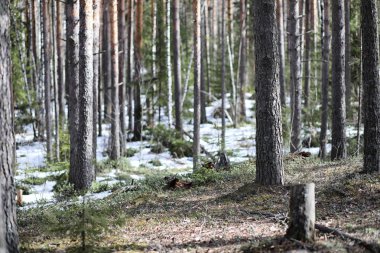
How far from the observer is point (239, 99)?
29.0 m

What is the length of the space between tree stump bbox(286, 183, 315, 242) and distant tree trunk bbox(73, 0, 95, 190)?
7.20m

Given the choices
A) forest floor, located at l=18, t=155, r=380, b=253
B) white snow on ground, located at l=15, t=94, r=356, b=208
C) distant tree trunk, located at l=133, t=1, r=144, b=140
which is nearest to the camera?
forest floor, located at l=18, t=155, r=380, b=253

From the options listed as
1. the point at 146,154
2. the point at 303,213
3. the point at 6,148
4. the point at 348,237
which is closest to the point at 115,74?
the point at 146,154

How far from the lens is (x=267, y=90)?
8555mm

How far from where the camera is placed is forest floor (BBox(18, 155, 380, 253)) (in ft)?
19.5

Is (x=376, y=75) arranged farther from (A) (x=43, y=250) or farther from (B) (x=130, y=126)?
(B) (x=130, y=126)

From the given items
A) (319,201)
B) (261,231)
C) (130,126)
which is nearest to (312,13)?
(130,126)

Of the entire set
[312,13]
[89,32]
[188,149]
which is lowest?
[188,149]

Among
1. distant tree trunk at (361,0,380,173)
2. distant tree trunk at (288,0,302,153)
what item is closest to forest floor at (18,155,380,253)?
distant tree trunk at (361,0,380,173)

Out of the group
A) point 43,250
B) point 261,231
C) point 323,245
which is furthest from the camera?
point 261,231

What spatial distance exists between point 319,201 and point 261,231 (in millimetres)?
1772

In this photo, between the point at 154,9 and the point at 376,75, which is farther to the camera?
the point at 154,9

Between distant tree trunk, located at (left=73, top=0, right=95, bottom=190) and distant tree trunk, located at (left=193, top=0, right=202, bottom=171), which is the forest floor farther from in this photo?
distant tree trunk, located at (left=193, top=0, right=202, bottom=171)

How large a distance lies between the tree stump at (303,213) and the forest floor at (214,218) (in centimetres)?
15
